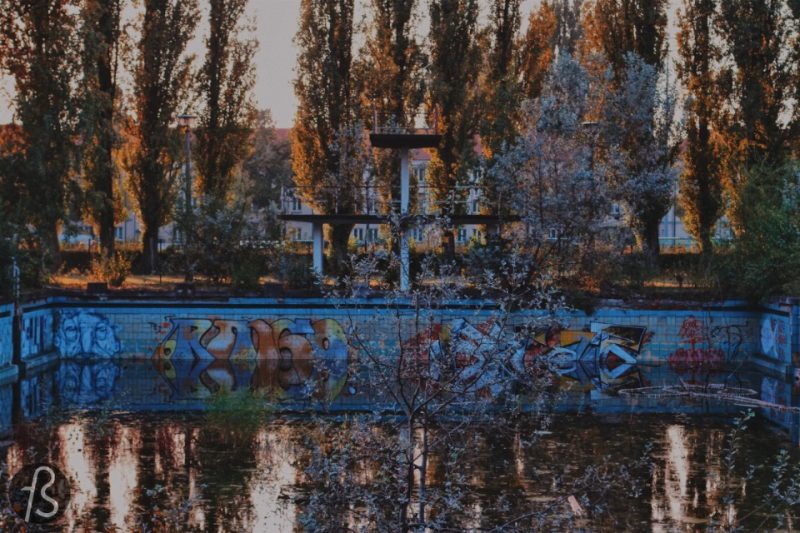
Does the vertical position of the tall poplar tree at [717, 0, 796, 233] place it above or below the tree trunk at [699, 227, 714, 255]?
above

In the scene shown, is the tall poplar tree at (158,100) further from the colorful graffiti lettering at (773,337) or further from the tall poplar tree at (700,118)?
the colorful graffiti lettering at (773,337)

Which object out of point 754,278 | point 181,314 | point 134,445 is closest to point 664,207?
point 754,278

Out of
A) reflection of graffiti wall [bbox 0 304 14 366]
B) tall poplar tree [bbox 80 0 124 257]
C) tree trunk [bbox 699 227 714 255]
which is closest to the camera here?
reflection of graffiti wall [bbox 0 304 14 366]

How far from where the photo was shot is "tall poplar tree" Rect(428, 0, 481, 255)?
1656 inches

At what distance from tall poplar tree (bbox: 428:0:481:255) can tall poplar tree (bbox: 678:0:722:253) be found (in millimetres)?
8246

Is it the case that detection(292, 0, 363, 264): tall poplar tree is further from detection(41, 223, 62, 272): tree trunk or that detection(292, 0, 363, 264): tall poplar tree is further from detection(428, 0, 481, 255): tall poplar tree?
detection(41, 223, 62, 272): tree trunk

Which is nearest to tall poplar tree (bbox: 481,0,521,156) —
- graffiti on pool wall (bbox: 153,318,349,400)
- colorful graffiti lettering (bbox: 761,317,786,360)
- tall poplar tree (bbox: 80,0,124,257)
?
graffiti on pool wall (bbox: 153,318,349,400)

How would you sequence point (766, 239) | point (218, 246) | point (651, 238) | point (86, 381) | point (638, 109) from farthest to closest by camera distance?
1. point (651, 238)
2. point (638, 109)
3. point (218, 246)
4. point (766, 239)
5. point (86, 381)

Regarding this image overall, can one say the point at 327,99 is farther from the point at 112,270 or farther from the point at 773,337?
the point at 773,337

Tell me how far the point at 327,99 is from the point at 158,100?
655 cm

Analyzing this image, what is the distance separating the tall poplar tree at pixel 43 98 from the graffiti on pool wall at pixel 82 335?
257 cm

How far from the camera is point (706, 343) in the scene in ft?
108

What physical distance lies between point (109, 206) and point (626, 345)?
799 inches

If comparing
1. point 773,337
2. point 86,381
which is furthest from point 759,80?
point 86,381
